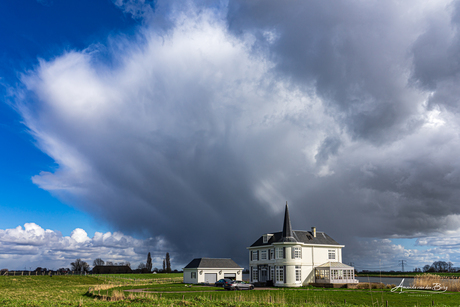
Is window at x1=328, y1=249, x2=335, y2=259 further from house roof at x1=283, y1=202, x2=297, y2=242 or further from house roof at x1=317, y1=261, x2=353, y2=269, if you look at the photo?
house roof at x1=283, y1=202, x2=297, y2=242

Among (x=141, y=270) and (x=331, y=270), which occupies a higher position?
(x=331, y=270)

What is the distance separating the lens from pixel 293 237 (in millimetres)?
59062

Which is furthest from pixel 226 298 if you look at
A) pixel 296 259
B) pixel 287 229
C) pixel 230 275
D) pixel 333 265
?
pixel 230 275

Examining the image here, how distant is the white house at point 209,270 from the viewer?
64625 mm

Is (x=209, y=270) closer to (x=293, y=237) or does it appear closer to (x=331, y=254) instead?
(x=293, y=237)

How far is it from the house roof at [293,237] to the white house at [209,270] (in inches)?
286

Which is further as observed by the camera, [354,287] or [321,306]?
[354,287]

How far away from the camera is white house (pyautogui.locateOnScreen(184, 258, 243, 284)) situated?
64625mm

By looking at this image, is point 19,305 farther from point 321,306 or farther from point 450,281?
point 450,281

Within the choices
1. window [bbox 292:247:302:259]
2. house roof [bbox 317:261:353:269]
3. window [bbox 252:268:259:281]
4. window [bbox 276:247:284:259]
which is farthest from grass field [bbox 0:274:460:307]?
window [bbox 252:268:259:281]

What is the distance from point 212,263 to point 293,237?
17968mm

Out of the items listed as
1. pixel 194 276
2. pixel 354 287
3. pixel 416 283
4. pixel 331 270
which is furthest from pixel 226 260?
pixel 416 283

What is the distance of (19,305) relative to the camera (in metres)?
26.5

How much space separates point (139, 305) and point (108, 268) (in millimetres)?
130618
